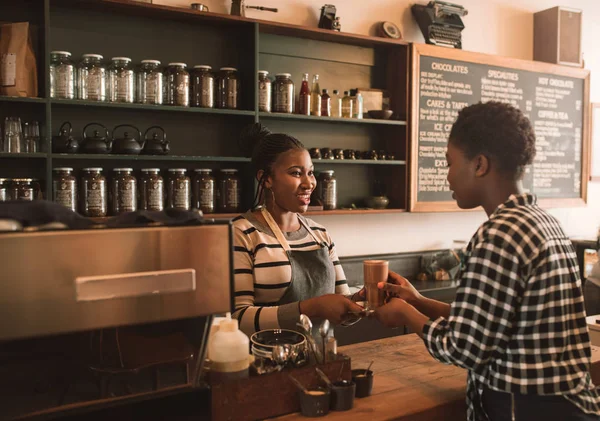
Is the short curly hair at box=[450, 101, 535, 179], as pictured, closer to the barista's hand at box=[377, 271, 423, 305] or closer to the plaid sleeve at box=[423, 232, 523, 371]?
the plaid sleeve at box=[423, 232, 523, 371]

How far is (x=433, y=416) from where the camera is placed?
4.69 ft

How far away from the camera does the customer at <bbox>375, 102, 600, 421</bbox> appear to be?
122 cm

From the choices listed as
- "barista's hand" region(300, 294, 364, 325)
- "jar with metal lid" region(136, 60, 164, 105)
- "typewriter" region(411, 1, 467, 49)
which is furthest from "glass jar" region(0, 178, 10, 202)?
"typewriter" region(411, 1, 467, 49)

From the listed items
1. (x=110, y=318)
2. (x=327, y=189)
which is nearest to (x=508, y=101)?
(x=327, y=189)

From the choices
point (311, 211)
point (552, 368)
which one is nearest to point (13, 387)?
point (552, 368)

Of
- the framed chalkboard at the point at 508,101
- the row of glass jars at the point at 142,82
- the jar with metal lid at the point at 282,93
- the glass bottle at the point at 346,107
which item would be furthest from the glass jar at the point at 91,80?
the framed chalkboard at the point at 508,101

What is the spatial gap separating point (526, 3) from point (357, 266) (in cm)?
254

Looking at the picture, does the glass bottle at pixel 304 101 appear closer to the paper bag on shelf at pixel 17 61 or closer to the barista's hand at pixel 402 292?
the paper bag on shelf at pixel 17 61

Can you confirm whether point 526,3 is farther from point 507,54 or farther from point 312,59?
point 312,59

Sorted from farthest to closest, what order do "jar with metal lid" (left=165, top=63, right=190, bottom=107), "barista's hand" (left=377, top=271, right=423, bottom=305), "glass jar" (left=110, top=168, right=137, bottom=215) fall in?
1. "jar with metal lid" (left=165, top=63, right=190, bottom=107)
2. "glass jar" (left=110, top=168, right=137, bottom=215)
3. "barista's hand" (left=377, top=271, right=423, bottom=305)

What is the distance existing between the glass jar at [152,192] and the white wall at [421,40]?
3.24 ft

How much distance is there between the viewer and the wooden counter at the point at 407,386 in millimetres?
1380

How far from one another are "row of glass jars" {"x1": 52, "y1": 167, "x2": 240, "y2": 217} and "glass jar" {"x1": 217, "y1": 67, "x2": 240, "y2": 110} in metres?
0.36

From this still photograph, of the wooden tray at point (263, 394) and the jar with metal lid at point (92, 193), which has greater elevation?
the jar with metal lid at point (92, 193)
